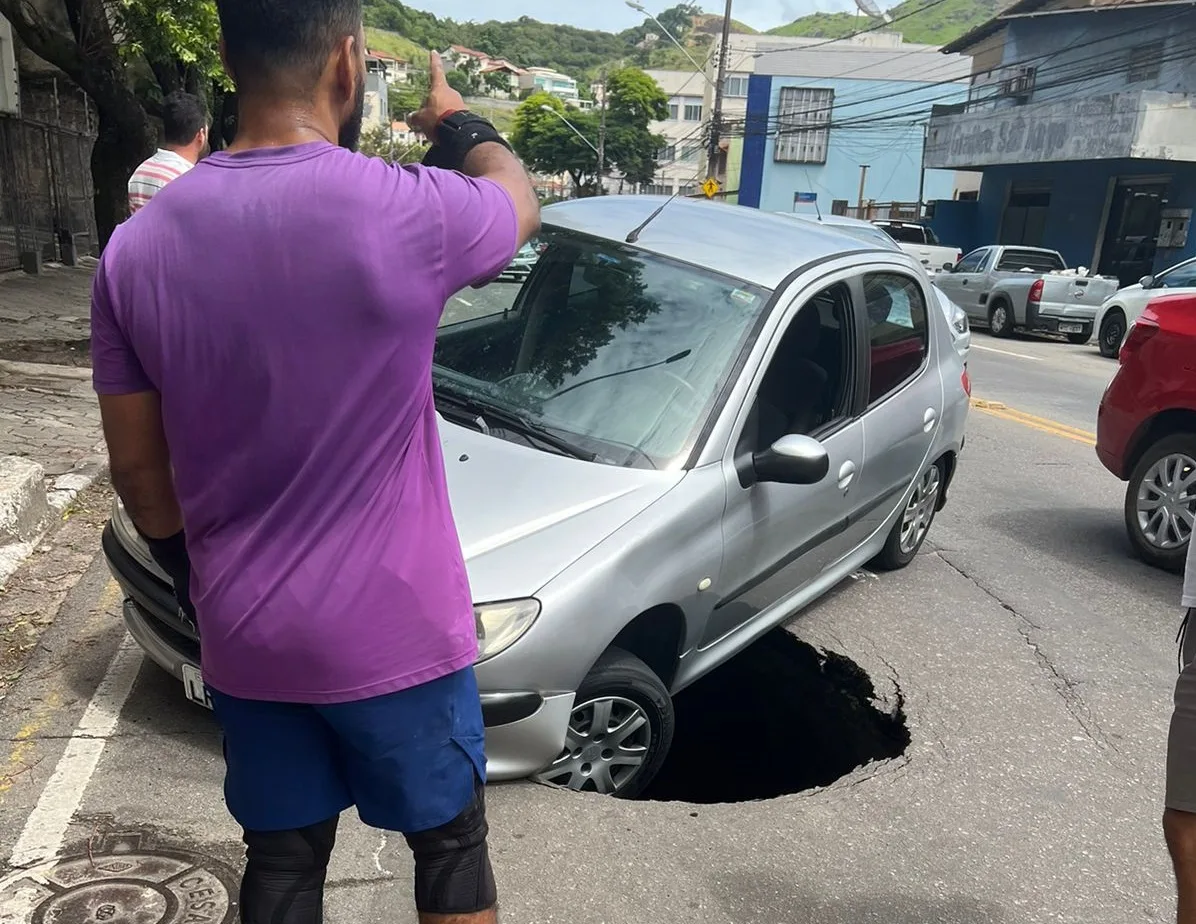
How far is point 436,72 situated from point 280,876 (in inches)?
57.5

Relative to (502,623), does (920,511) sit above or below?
below

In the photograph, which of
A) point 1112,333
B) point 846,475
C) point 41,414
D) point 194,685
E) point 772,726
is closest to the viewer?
point 194,685

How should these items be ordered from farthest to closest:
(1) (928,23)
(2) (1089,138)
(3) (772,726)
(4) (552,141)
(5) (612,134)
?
(1) (928,23)
(5) (612,134)
(4) (552,141)
(2) (1089,138)
(3) (772,726)

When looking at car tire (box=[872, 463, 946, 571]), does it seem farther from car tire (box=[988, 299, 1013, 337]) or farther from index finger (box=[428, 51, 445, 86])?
car tire (box=[988, 299, 1013, 337])

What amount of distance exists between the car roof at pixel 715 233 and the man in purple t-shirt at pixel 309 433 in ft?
7.82

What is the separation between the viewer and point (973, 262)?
19.9 metres

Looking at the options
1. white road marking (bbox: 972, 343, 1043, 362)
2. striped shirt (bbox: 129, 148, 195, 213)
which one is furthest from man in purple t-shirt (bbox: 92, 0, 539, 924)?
white road marking (bbox: 972, 343, 1043, 362)

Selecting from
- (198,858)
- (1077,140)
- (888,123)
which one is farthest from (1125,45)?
(198,858)

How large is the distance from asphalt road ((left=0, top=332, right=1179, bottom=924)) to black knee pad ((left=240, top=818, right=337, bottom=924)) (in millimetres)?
870

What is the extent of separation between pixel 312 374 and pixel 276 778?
2.28 ft

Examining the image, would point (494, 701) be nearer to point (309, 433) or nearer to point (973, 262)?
point (309, 433)

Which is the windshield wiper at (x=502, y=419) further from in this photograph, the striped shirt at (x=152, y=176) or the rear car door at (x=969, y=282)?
the rear car door at (x=969, y=282)

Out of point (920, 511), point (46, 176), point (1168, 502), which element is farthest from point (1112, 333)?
point (46, 176)

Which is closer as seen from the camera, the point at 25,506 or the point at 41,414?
the point at 25,506
